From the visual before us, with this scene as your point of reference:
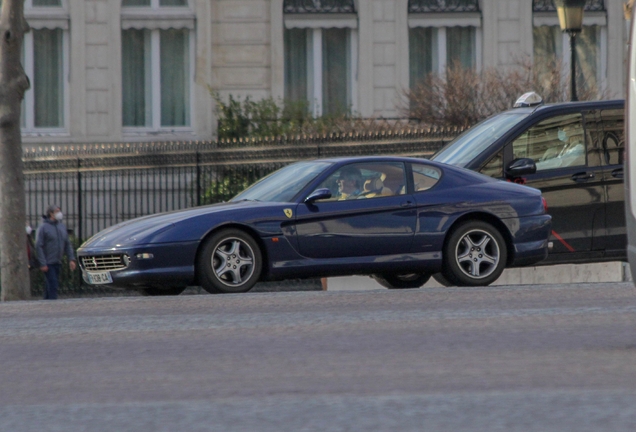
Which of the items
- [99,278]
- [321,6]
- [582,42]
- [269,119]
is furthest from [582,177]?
[582,42]

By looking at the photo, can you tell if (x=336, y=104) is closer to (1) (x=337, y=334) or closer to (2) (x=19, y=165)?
(2) (x=19, y=165)

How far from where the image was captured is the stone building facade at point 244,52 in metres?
25.1

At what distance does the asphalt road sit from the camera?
511cm

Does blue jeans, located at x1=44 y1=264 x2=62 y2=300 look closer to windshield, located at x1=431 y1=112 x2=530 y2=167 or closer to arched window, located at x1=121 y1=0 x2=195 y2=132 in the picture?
windshield, located at x1=431 y1=112 x2=530 y2=167

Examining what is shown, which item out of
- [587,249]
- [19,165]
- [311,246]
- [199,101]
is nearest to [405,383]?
[311,246]

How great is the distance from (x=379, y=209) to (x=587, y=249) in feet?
8.10

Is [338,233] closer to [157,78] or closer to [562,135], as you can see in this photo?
[562,135]

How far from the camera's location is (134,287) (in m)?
11.3

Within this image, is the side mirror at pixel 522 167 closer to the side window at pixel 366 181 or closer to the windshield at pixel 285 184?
the side window at pixel 366 181

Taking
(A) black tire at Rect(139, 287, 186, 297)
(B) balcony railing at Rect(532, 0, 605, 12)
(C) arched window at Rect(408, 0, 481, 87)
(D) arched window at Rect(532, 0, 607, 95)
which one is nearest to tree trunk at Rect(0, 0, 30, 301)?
(A) black tire at Rect(139, 287, 186, 297)

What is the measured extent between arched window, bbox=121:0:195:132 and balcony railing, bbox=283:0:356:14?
7.63 feet

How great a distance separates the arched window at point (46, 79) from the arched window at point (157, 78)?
1307 mm

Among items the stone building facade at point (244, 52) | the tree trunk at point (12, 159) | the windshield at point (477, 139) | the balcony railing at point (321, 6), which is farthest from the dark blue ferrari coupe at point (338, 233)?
the balcony railing at point (321, 6)

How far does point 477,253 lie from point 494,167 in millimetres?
1335
